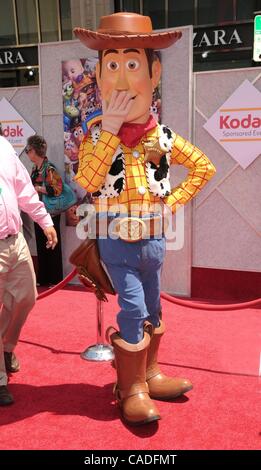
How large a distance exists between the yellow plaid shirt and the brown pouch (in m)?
0.21

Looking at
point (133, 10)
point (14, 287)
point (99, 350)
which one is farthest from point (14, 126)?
point (133, 10)

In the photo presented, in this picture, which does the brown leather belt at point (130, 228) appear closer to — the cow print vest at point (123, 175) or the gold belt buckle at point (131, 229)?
the gold belt buckle at point (131, 229)

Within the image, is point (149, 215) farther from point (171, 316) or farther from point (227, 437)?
point (171, 316)

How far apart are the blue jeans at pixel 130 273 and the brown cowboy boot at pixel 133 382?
0.04m

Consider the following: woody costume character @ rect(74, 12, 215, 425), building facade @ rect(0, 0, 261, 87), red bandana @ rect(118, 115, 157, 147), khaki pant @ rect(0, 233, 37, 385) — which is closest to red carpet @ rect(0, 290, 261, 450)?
woody costume character @ rect(74, 12, 215, 425)

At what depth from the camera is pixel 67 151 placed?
14.7ft

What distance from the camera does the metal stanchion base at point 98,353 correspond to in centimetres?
297

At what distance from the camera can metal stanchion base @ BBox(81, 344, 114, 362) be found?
2.97 m

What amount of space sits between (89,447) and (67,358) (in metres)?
1.01

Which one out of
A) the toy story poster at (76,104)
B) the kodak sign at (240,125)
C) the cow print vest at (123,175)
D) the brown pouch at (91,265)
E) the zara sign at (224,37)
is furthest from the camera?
the zara sign at (224,37)

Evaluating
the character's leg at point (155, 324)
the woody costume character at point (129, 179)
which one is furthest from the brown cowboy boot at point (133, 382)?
the character's leg at point (155, 324)

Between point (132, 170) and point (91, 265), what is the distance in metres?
0.52

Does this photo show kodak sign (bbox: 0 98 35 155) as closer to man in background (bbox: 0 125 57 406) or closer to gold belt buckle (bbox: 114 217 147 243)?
man in background (bbox: 0 125 57 406)

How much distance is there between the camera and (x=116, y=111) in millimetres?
2123
